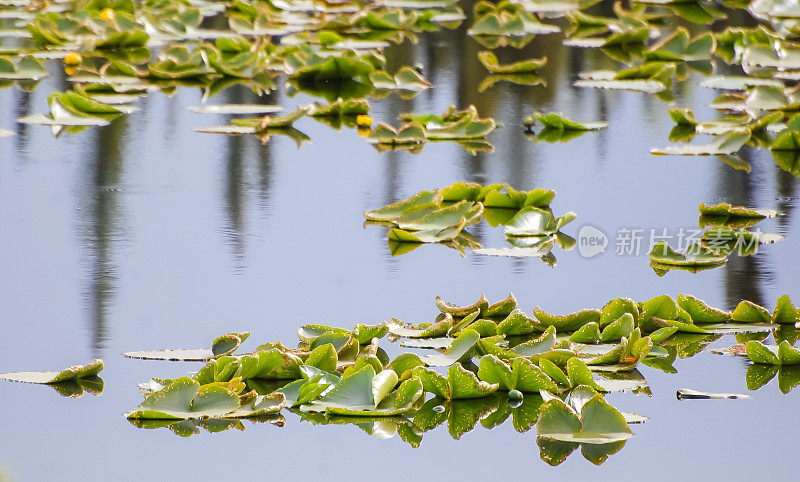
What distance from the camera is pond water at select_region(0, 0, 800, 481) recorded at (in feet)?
4.91

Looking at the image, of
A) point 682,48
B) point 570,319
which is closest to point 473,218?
point 570,319

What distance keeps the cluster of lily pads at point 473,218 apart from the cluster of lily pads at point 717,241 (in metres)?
0.23

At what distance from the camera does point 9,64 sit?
437 cm

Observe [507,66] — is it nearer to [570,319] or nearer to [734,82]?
[734,82]

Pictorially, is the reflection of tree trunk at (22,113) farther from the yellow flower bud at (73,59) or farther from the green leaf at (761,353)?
the green leaf at (761,353)

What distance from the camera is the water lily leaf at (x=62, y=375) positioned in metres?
1.71

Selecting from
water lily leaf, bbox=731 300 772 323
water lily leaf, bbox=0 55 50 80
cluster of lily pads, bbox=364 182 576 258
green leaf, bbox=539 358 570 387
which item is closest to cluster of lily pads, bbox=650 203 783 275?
cluster of lily pads, bbox=364 182 576 258

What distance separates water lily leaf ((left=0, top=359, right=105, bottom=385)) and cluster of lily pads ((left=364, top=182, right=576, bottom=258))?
870 mm

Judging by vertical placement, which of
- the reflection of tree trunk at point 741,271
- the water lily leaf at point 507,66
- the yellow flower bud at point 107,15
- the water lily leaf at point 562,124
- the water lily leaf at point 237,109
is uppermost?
A: the yellow flower bud at point 107,15

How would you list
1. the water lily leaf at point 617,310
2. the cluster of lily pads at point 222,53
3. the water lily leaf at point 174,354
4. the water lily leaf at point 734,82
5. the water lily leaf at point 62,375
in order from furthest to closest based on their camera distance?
the water lily leaf at point 734,82 < the cluster of lily pads at point 222,53 < the water lily leaf at point 617,310 < the water lily leaf at point 174,354 < the water lily leaf at point 62,375

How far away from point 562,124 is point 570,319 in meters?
1.73

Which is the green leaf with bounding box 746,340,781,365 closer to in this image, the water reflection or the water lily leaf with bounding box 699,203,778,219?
the water lily leaf with bounding box 699,203,778,219

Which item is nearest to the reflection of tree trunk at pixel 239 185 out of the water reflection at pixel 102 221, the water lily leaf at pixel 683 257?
the water reflection at pixel 102 221

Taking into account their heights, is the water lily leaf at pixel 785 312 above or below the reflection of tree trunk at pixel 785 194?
below
